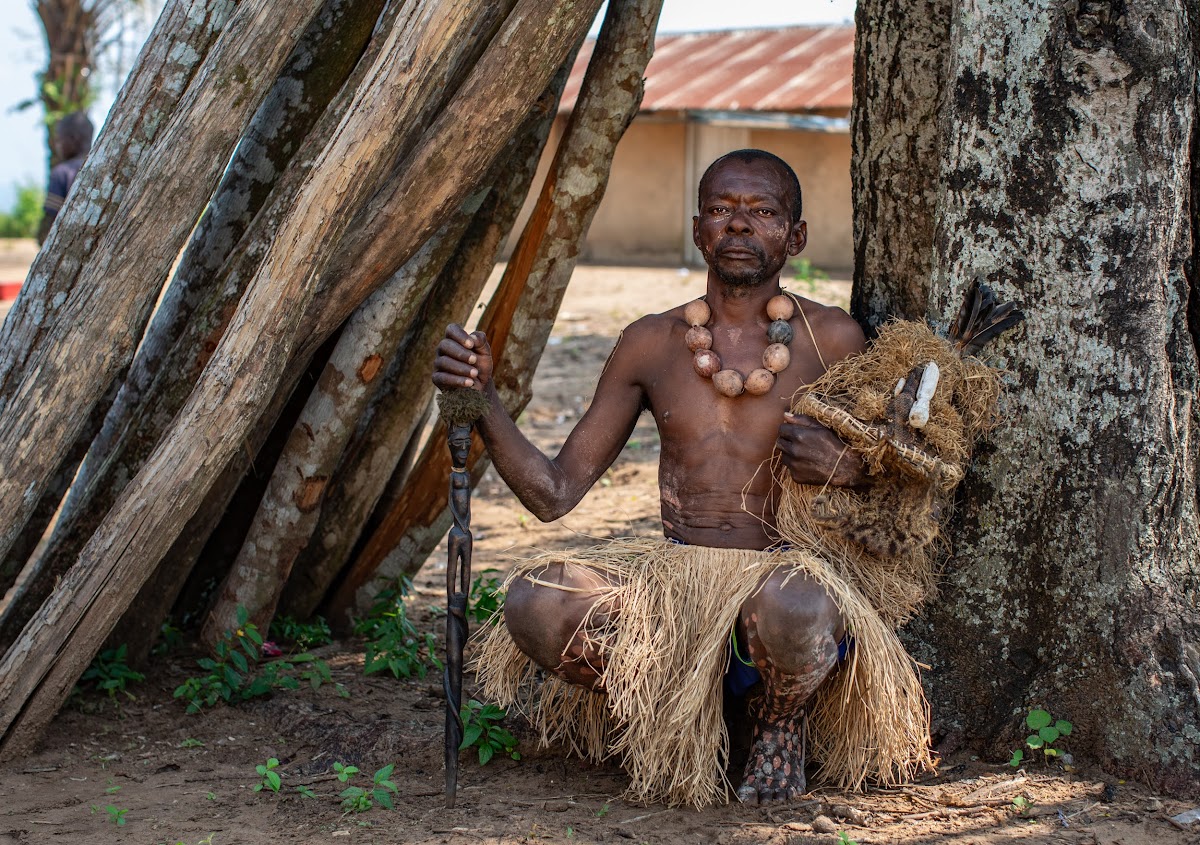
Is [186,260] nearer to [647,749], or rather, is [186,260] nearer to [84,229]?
[84,229]

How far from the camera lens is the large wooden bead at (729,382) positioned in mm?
3031

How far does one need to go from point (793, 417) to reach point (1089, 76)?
3.43 ft

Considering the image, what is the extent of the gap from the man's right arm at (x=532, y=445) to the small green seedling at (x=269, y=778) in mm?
877

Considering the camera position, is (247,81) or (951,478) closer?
(951,478)

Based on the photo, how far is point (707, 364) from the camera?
10.0 feet

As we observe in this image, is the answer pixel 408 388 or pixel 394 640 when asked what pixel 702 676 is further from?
pixel 408 388

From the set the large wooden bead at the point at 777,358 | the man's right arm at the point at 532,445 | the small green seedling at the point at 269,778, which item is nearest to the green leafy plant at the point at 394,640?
the small green seedling at the point at 269,778

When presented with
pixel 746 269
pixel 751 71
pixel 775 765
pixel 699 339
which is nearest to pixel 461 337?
pixel 699 339

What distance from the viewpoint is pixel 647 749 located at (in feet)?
9.18

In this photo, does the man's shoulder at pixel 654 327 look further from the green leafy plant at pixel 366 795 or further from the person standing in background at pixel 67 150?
the person standing in background at pixel 67 150

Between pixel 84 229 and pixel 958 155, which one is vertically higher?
pixel 958 155

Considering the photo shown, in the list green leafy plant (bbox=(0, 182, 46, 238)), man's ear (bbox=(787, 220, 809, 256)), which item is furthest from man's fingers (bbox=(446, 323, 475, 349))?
green leafy plant (bbox=(0, 182, 46, 238))

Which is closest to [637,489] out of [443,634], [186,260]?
[443,634]

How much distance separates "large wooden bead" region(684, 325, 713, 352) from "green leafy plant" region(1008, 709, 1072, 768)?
119 cm
